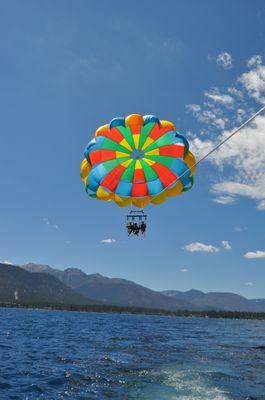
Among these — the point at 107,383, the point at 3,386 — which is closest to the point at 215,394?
the point at 107,383

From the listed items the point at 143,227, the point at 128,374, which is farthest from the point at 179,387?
the point at 143,227

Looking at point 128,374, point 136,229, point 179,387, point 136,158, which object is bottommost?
point 179,387

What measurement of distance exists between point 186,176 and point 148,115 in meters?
5.21

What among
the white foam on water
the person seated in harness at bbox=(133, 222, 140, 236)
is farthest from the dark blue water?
the person seated in harness at bbox=(133, 222, 140, 236)

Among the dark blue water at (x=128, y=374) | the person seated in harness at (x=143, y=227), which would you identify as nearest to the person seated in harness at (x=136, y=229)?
the person seated in harness at (x=143, y=227)

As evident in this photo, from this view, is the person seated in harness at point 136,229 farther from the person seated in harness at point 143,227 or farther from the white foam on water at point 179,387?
the white foam on water at point 179,387

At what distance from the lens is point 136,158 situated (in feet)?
105

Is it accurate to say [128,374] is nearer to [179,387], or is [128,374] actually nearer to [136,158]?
[179,387]

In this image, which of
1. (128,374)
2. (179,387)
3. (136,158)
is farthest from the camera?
(136,158)

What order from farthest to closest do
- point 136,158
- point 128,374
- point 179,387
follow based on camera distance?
point 136,158 → point 128,374 → point 179,387

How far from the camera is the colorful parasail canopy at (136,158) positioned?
31.3 meters

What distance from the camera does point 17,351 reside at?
124ft

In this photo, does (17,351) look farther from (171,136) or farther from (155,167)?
(171,136)

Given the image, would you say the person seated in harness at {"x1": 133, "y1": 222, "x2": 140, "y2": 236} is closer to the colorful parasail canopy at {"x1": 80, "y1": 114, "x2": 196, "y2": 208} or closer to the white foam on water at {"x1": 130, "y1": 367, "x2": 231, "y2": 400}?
the colorful parasail canopy at {"x1": 80, "y1": 114, "x2": 196, "y2": 208}
